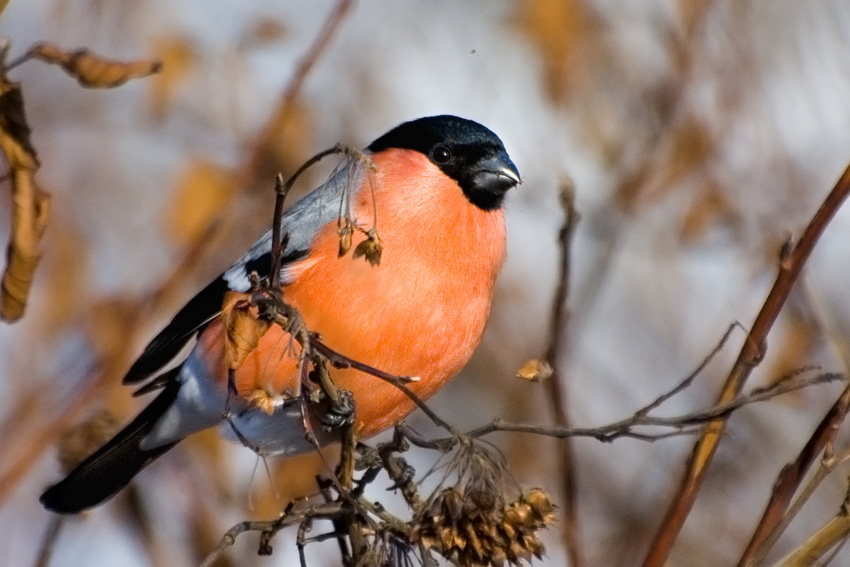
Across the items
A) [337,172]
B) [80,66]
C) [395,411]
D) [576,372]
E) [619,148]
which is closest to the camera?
[80,66]

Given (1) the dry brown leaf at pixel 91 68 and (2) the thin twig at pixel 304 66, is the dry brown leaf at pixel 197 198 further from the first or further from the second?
(1) the dry brown leaf at pixel 91 68

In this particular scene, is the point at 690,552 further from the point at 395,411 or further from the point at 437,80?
the point at 437,80

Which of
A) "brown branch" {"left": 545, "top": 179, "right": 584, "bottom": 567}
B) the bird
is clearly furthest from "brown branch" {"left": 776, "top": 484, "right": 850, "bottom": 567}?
the bird

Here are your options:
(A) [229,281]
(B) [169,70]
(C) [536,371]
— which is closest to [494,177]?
(A) [229,281]

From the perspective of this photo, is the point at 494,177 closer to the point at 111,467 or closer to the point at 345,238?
the point at 345,238

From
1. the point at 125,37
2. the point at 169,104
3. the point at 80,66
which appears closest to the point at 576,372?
the point at 169,104

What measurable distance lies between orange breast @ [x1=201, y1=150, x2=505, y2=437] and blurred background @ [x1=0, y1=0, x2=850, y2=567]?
0.37 meters

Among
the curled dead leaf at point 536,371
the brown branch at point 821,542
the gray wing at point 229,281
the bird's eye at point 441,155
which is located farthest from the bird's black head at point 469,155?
the brown branch at point 821,542

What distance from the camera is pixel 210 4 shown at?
390 cm

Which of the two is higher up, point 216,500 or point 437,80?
point 437,80

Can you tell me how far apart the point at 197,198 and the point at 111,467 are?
33.6 inches

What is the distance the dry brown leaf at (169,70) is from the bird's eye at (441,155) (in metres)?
1.00

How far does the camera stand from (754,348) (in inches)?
53.0

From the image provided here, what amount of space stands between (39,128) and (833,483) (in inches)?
111
